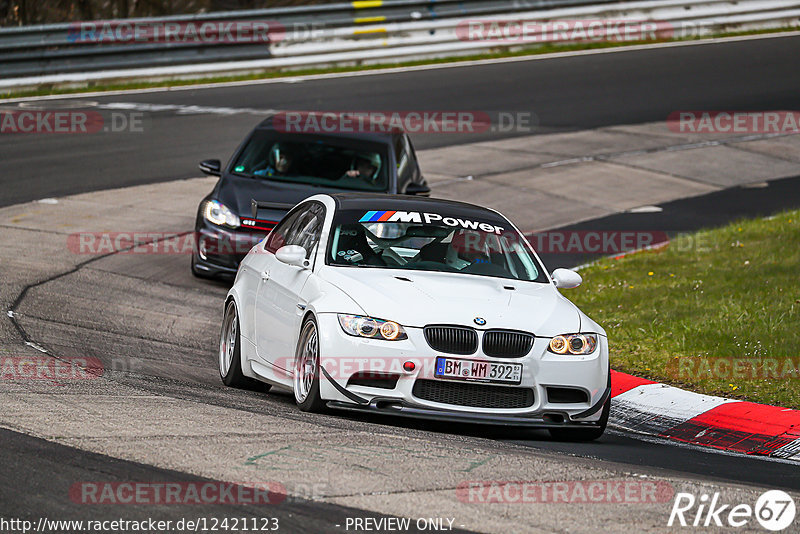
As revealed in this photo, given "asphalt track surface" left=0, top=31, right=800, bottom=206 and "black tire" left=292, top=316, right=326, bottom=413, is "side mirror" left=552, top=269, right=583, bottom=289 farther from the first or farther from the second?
"asphalt track surface" left=0, top=31, right=800, bottom=206

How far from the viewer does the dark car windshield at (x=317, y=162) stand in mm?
13898

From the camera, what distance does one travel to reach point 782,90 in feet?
87.2

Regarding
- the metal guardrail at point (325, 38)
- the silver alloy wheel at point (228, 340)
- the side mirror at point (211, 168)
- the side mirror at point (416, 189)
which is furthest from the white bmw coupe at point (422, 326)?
the metal guardrail at point (325, 38)

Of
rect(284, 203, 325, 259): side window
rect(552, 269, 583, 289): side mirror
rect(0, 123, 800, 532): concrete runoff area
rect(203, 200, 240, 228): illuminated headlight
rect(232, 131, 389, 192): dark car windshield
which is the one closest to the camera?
rect(0, 123, 800, 532): concrete runoff area

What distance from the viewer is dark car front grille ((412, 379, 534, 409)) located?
25.7 feet

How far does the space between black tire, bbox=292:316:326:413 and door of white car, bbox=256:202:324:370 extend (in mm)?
133

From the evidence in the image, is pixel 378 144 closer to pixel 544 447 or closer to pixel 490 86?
pixel 544 447

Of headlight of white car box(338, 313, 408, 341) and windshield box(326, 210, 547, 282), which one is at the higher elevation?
windshield box(326, 210, 547, 282)

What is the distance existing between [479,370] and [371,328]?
70cm

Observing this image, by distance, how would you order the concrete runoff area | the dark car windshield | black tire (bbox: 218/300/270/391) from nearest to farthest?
the concrete runoff area
black tire (bbox: 218/300/270/391)
the dark car windshield

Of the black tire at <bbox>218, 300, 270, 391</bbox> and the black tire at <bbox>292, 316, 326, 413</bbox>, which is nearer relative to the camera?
the black tire at <bbox>292, 316, 326, 413</bbox>

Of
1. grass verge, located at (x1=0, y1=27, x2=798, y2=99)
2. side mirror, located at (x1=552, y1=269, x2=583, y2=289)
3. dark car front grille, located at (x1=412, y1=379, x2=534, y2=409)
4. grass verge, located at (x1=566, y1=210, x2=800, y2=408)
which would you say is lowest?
grass verge, located at (x1=566, y1=210, x2=800, y2=408)

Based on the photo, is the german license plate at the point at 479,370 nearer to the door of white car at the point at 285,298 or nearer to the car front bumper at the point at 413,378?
the car front bumper at the point at 413,378

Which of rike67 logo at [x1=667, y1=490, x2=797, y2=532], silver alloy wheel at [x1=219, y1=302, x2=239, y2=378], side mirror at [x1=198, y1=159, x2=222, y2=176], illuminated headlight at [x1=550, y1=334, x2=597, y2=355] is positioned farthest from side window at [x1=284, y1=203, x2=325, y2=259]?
side mirror at [x1=198, y1=159, x2=222, y2=176]
